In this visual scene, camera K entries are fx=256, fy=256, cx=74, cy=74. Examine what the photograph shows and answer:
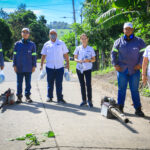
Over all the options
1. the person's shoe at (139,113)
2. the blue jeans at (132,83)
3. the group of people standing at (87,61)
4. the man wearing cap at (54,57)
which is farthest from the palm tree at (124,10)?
the person's shoe at (139,113)

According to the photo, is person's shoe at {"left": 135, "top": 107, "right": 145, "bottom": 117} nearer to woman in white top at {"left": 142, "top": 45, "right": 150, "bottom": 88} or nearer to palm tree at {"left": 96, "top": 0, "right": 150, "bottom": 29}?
woman in white top at {"left": 142, "top": 45, "right": 150, "bottom": 88}

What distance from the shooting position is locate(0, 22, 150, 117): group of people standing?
6152mm

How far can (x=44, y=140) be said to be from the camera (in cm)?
442

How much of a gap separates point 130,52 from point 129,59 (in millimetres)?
173

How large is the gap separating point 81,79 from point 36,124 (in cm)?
234

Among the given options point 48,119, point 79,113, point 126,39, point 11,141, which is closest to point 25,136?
point 11,141

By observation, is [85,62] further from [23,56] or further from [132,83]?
[23,56]

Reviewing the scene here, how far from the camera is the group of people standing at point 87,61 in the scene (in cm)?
615

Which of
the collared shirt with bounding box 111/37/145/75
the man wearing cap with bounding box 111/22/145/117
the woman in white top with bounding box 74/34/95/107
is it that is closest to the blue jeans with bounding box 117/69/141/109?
the man wearing cap with bounding box 111/22/145/117

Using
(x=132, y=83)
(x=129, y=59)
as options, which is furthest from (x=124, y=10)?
(x=132, y=83)

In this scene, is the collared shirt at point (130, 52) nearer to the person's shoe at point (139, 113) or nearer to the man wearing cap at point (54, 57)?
the person's shoe at point (139, 113)

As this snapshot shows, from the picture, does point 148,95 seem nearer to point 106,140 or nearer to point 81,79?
point 81,79

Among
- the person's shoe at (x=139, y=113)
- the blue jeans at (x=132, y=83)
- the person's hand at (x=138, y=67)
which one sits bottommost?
the person's shoe at (x=139, y=113)

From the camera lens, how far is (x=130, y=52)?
20.1 ft
